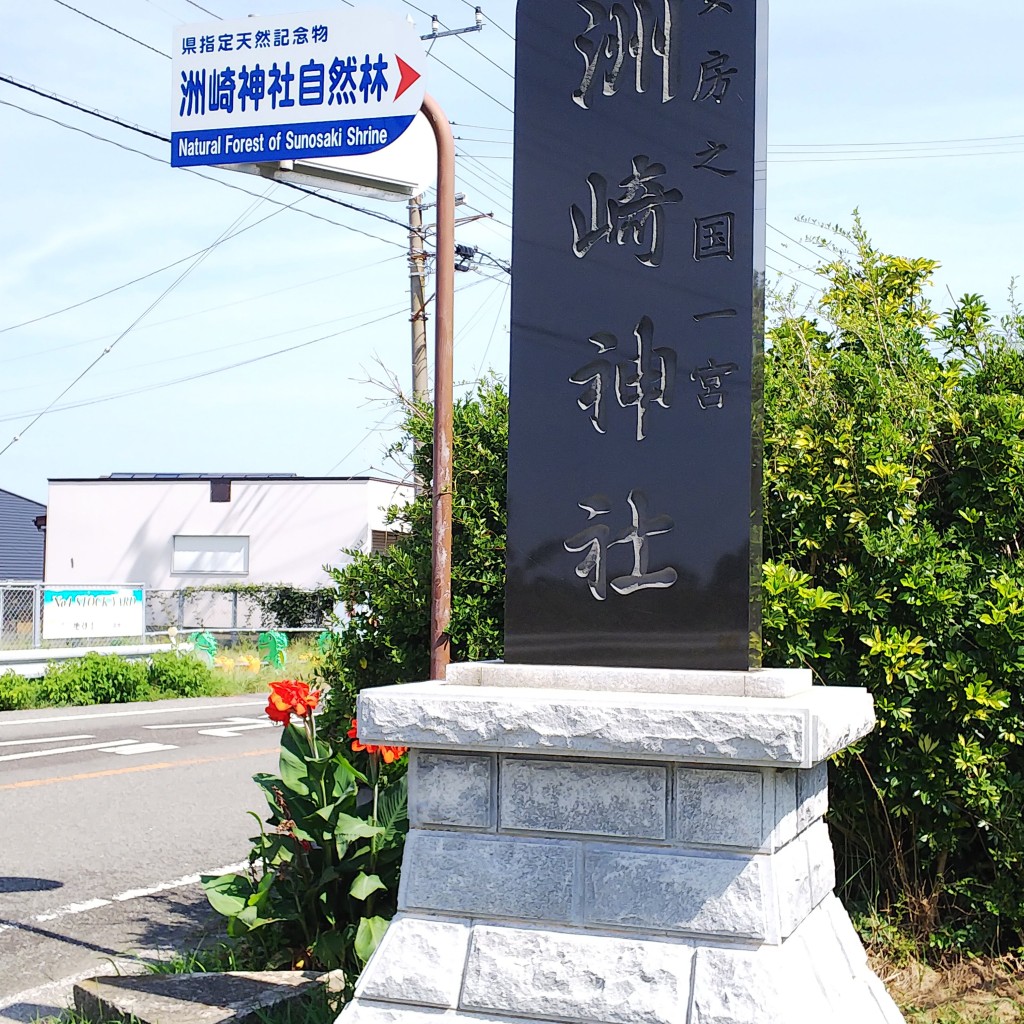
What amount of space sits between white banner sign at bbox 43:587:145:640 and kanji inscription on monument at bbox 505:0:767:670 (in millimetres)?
15421

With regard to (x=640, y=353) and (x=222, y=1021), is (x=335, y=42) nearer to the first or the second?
(x=640, y=353)

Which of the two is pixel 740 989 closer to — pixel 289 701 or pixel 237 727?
pixel 289 701

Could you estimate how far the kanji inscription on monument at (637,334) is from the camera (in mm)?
3391

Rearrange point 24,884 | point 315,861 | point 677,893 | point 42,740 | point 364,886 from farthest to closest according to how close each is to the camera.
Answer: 1. point 42,740
2. point 24,884
3. point 315,861
4. point 364,886
5. point 677,893

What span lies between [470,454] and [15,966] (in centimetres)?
310

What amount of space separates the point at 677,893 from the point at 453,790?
2.21ft

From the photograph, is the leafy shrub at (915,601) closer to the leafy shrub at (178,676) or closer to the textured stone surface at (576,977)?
the textured stone surface at (576,977)

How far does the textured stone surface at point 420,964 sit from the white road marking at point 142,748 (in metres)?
9.21

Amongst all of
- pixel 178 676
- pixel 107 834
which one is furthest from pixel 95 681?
pixel 107 834

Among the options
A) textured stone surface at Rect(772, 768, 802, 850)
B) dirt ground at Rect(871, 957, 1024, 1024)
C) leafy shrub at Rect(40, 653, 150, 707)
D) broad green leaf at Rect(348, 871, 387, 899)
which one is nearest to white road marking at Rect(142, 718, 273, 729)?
leafy shrub at Rect(40, 653, 150, 707)

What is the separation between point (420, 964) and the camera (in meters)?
3.26

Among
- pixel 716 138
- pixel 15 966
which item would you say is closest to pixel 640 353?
pixel 716 138

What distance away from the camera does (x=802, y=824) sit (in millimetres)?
3324

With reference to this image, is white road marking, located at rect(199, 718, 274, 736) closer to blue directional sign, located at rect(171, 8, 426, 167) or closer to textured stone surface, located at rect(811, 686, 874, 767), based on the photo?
blue directional sign, located at rect(171, 8, 426, 167)
